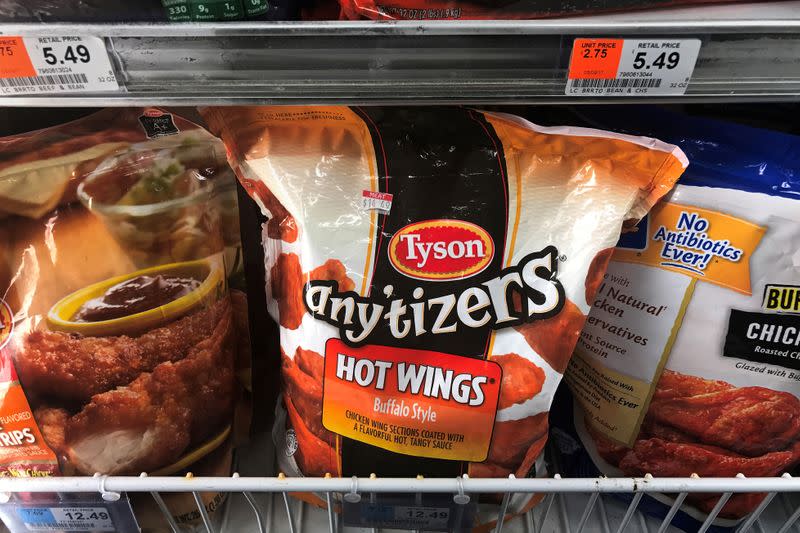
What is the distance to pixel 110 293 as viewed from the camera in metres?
0.72

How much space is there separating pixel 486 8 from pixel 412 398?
0.44 m

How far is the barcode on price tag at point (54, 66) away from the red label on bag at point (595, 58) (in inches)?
16.0

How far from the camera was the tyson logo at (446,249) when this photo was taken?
0.71m

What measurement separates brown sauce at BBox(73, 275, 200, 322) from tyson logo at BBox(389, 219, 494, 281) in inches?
11.4

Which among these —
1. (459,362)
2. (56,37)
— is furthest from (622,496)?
(56,37)

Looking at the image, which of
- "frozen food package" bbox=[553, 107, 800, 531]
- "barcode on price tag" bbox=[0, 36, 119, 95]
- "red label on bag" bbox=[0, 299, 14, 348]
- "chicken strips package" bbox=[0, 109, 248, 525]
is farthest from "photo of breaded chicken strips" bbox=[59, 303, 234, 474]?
"frozen food package" bbox=[553, 107, 800, 531]

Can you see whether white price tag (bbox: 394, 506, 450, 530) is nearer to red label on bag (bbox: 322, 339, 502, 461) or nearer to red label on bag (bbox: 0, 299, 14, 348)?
red label on bag (bbox: 322, 339, 502, 461)

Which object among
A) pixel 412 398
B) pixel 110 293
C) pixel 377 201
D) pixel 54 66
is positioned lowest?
pixel 412 398

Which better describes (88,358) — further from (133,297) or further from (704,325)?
(704,325)

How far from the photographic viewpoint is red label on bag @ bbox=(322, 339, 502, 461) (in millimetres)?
726

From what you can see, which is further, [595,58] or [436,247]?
[436,247]

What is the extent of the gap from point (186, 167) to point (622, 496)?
0.77 meters

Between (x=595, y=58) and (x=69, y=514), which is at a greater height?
(x=595, y=58)

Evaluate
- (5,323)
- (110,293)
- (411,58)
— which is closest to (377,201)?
(411,58)
